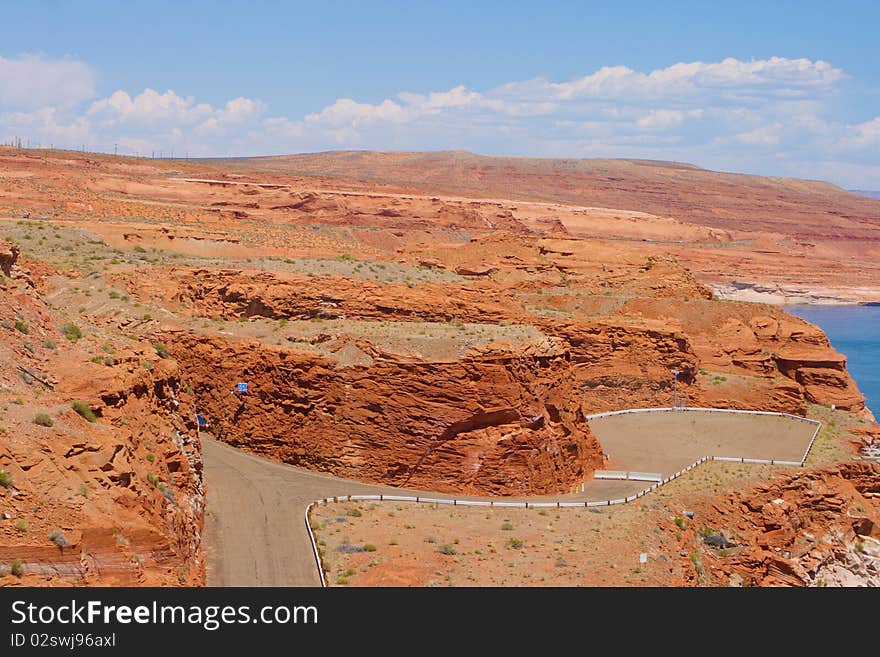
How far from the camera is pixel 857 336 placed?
277 ft

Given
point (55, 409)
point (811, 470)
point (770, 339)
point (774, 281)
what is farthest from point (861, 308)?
point (55, 409)

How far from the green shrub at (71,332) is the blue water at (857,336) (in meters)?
Result: 45.4

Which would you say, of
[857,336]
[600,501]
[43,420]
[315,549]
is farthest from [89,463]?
[857,336]

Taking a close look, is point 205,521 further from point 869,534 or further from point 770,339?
point 770,339

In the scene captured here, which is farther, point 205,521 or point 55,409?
point 205,521

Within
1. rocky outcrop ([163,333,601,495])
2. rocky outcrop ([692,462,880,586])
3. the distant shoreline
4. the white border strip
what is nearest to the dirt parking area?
rocky outcrop ([692,462,880,586])

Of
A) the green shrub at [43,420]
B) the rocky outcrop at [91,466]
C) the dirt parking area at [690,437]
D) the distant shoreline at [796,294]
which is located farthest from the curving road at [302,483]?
the distant shoreline at [796,294]

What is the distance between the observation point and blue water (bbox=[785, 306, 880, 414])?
64.3 metres

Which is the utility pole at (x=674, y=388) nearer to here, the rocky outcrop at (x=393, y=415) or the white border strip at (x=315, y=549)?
the rocky outcrop at (x=393, y=415)

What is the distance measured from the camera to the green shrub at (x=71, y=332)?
18484mm

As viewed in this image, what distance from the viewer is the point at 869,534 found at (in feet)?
108

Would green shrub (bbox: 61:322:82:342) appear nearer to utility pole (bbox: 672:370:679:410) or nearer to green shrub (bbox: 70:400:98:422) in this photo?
green shrub (bbox: 70:400:98:422)

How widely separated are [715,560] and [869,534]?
808 centimetres

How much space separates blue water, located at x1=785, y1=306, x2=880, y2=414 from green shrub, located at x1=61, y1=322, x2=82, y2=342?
149ft
